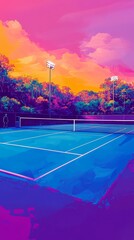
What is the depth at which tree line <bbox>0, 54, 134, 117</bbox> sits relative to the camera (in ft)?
91.4

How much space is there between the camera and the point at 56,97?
38.2 meters

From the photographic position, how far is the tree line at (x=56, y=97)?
2786 cm

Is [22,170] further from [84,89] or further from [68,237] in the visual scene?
[84,89]

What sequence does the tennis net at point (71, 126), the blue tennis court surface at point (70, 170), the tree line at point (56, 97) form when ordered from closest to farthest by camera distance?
1. the blue tennis court surface at point (70, 170)
2. the tennis net at point (71, 126)
3. the tree line at point (56, 97)

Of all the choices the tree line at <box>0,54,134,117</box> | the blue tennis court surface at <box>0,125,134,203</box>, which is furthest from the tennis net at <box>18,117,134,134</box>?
the tree line at <box>0,54,134,117</box>

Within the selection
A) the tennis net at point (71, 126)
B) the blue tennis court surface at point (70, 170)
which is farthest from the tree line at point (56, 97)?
the blue tennis court surface at point (70, 170)

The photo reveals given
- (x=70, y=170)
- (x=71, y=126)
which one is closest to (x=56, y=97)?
(x=71, y=126)

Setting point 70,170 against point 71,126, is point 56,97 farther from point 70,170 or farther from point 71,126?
point 70,170

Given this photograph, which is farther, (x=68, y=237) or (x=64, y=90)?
(x=64, y=90)

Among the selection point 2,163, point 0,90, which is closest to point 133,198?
point 2,163

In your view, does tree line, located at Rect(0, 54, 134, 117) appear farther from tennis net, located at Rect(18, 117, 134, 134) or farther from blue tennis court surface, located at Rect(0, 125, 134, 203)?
blue tennis court surface, located at Rect(0, 125, 134, 203)

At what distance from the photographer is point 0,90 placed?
27.8 m

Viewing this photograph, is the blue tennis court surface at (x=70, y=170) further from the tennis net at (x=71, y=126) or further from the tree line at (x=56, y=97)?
the tree line at (x=56, y=97)

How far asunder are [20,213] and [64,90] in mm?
42525
